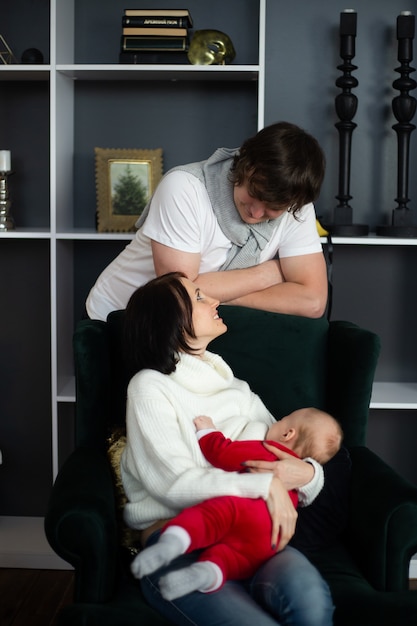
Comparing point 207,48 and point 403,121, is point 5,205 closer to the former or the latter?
point 207,48

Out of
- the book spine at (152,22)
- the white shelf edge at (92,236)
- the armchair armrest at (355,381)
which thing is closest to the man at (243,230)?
the armchair armrest at (355,381)

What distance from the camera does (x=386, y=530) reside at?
181cm

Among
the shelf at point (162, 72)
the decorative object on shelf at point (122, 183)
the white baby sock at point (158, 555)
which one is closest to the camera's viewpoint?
the white baby sock at point (158, 555)

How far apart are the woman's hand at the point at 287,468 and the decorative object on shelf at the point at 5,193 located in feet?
5.09

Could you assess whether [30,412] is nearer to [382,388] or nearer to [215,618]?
[382,388]

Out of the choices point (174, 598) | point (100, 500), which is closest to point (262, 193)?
point (100, 500)

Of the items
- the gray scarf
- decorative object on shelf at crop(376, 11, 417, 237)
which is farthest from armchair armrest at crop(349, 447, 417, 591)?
decorative object on shelf at crop(376, 11, 417, 237)

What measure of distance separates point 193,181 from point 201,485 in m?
0.90

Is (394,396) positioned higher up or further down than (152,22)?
further down

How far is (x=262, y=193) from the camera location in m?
2.08

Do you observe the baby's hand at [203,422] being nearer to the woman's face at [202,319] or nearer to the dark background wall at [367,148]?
the woman's face at [202,319]

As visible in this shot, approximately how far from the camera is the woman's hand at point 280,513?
1682mm

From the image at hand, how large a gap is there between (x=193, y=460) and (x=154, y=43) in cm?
166

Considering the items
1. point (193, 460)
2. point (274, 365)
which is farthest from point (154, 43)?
point (193, 460)
